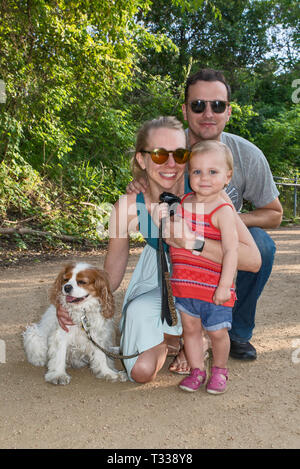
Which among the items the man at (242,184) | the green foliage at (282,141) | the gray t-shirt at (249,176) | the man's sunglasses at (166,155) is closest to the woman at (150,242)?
the man's sunglasses at (166,155)

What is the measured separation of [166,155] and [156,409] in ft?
5.50

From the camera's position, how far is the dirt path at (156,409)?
246 centimetres

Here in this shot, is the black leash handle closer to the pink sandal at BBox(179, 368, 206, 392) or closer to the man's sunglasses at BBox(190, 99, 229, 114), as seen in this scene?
A: the pink sandal at BBox(179, 368, 206, 392)

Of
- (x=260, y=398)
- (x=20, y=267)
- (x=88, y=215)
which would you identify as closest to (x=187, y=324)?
(x=260, y=398)

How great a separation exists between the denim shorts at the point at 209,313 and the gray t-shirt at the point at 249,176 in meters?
1.17

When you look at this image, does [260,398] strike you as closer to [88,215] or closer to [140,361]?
[140,361]

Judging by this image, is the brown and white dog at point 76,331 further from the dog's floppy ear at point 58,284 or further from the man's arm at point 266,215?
the man's arm at point 266,215

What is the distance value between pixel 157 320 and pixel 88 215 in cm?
628

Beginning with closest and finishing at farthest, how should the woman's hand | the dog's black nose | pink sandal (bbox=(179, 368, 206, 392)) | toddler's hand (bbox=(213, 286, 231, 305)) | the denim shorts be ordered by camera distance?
toddler's hand (bbox=(213, 286, 231, 305)), the denim shorts, pink sandal (bbox=(179, 368, 206, 392)), the dog's black nose, the woman's hand

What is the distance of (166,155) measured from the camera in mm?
3104

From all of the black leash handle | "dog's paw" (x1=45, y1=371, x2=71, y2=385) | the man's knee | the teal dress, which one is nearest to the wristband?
the black leash handle

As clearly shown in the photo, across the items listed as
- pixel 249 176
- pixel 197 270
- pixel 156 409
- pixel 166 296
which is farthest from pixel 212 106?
pixel 156 409

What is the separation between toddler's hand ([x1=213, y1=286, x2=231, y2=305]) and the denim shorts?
142mm

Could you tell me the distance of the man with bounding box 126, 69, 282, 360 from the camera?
371cm
